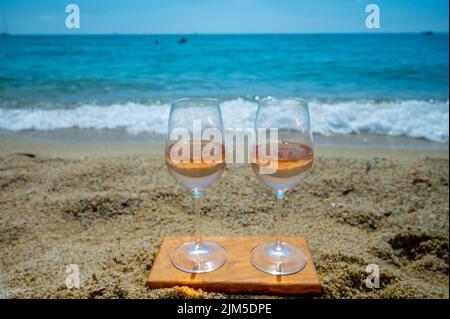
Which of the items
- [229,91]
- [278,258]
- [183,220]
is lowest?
[183,220]

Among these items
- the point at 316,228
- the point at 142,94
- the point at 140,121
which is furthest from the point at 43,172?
the point at 142,94

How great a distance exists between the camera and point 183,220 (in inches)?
101

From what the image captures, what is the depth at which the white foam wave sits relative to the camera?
659cm

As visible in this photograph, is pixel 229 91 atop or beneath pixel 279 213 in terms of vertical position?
atop

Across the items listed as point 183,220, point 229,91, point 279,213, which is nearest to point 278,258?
point 279,213

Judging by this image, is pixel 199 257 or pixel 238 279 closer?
pixel 238 279

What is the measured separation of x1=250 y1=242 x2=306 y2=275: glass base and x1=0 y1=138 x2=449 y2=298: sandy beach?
180 mm

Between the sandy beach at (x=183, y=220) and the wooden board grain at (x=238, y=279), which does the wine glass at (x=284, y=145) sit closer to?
the wooden board grain at (x=238, y=279)

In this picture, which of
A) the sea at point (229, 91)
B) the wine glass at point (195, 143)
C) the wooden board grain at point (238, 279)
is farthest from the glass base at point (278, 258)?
the sea at point (229, 91)

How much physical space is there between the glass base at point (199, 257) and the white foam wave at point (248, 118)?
4.81 m

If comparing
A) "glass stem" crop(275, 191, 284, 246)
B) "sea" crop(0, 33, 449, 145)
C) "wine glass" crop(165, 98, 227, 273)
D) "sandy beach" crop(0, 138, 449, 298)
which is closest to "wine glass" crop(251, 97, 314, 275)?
"glass stem" crop(275, 191, 284, 246)

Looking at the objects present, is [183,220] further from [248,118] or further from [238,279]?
[248,118]

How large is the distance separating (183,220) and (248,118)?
16.5 feet

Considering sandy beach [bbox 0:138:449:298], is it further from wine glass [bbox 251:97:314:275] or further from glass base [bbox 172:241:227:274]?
wine glass [bbox 251:97:314:275]
